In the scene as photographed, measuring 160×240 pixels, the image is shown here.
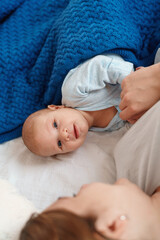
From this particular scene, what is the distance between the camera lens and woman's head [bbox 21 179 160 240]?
23.9 inches

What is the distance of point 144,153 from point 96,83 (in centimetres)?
43

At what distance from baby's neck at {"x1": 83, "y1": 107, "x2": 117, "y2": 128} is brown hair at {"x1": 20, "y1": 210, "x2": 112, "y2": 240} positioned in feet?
2.17

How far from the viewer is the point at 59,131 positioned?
1103 millimetres

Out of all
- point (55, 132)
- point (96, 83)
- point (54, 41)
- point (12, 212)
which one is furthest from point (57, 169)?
point (54, 41)

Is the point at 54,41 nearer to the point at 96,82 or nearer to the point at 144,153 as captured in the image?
the point at 96,82

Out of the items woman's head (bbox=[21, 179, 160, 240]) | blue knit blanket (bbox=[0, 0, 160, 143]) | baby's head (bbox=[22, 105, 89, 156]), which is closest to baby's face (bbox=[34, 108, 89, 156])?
baby's head (bbox=[22, 105, 89, 156])

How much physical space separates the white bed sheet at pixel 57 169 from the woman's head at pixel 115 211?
35cm

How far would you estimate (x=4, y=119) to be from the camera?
4.17 feet

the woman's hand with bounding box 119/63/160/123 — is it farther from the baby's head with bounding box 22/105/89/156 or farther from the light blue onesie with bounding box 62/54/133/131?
the baby's head with bounding box 22/105/89/156

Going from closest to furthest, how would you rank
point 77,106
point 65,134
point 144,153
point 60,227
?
point 60,227 < point 144,153 < point 65,134 < point 77,106

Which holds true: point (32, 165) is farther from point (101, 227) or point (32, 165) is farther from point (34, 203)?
point (101, 227)

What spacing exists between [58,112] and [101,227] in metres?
0.64

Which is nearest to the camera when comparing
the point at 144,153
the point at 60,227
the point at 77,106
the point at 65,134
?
the point at 60,227

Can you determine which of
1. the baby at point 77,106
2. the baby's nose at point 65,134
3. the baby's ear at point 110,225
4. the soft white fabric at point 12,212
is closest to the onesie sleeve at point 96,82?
the baby at point 77,106
